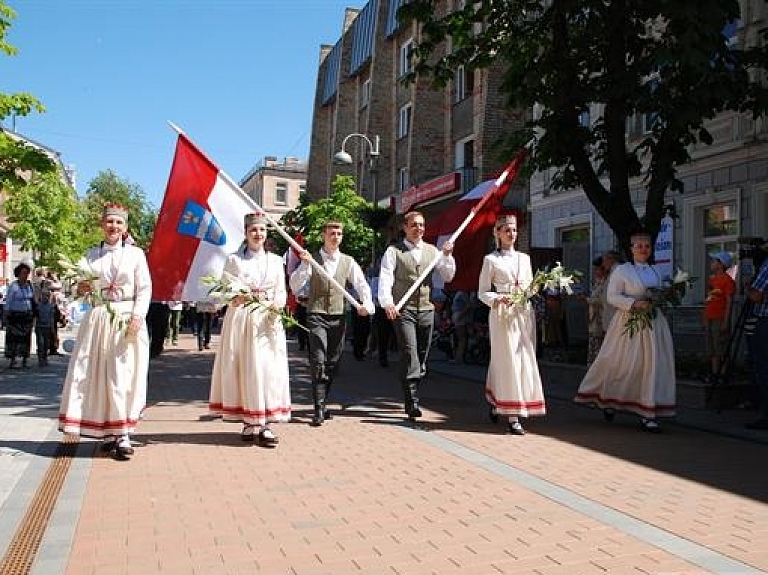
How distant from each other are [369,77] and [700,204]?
95.9 feet

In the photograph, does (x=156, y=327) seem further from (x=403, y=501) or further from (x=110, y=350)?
(x=403, y=501)

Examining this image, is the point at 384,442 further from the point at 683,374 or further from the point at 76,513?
the point at 683,374

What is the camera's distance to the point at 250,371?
739 centimetres

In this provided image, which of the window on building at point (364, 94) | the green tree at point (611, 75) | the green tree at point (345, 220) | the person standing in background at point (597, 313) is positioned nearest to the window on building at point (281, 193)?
the window on building at point (364, 94)

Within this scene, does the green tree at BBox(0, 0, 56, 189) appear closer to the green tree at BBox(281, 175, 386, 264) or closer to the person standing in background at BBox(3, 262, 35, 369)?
the person standing in background at BBox(3, 262, 35, 369)

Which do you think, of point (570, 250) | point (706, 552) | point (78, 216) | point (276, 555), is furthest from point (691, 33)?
point (78, 216)

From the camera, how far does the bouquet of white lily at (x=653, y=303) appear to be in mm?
8523

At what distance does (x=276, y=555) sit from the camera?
13.9 ft

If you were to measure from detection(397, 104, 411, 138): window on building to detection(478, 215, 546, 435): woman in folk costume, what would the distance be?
29.2 metres

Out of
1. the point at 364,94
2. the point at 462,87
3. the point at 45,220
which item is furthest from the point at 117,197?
the point at 462,87

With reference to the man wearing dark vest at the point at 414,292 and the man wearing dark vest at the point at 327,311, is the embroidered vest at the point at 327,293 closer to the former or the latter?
the man wearing dark vest at the point at 327,311

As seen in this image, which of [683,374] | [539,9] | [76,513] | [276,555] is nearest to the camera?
[276,555]

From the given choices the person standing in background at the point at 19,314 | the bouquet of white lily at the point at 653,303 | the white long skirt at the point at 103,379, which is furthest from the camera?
the person standing in background at the point at 19,314

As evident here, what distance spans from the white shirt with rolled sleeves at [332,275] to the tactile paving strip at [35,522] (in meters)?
2.70
